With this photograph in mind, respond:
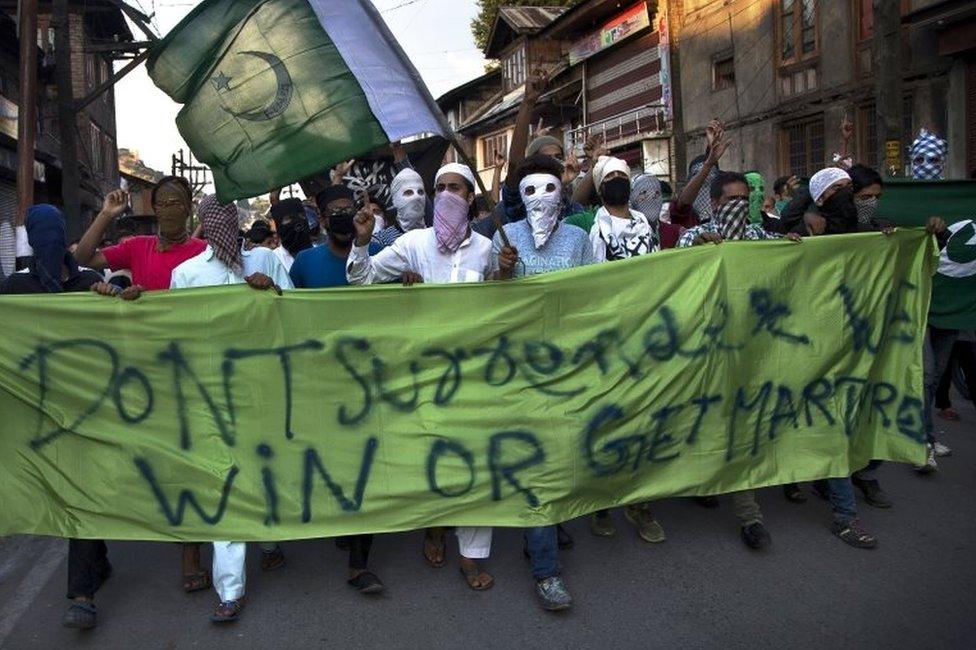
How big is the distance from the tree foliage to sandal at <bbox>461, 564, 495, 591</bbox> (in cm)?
3788

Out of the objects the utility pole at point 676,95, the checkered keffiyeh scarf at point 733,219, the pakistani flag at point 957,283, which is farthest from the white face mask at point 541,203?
the utility pole at point 676,95

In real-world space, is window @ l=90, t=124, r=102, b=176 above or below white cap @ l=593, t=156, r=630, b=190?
above

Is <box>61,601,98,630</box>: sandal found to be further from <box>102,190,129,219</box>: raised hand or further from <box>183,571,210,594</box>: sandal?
<box>102,190,129,219</box>: raised hand

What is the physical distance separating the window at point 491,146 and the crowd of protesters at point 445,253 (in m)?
31.3

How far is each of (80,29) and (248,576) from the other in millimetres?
27670

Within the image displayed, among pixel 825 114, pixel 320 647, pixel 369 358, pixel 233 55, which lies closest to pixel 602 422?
pixel 369 358

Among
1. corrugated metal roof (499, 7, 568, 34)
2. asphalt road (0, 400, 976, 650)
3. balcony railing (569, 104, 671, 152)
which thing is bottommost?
asphalt road (0, 400, 976, 650)

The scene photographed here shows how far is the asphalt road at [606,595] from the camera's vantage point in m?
3.67

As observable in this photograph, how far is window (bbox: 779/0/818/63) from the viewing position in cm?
1970

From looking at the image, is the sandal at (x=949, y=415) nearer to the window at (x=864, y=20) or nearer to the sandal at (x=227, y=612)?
the sandal at (x=227, y=612)

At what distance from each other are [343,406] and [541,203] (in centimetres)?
134

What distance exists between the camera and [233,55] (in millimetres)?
3609

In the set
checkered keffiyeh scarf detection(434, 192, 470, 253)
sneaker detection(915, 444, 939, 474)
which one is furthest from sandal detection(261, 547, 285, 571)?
sneaker detection(915, 444, 939, 474)

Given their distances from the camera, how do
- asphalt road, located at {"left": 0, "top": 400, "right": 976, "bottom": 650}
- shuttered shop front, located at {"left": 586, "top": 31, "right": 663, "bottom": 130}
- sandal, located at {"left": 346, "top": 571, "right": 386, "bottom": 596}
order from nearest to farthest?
asphalt road, located at {"left": 0, "top": 400, "right": 976, "bottom": 650} < sandal, located at {"left": 346, "top": 571, "right": 386, "bottom": 596} < shuttered shop front, located at {"left": 586, "top": 31, "right": 663, "bottom": 130}
